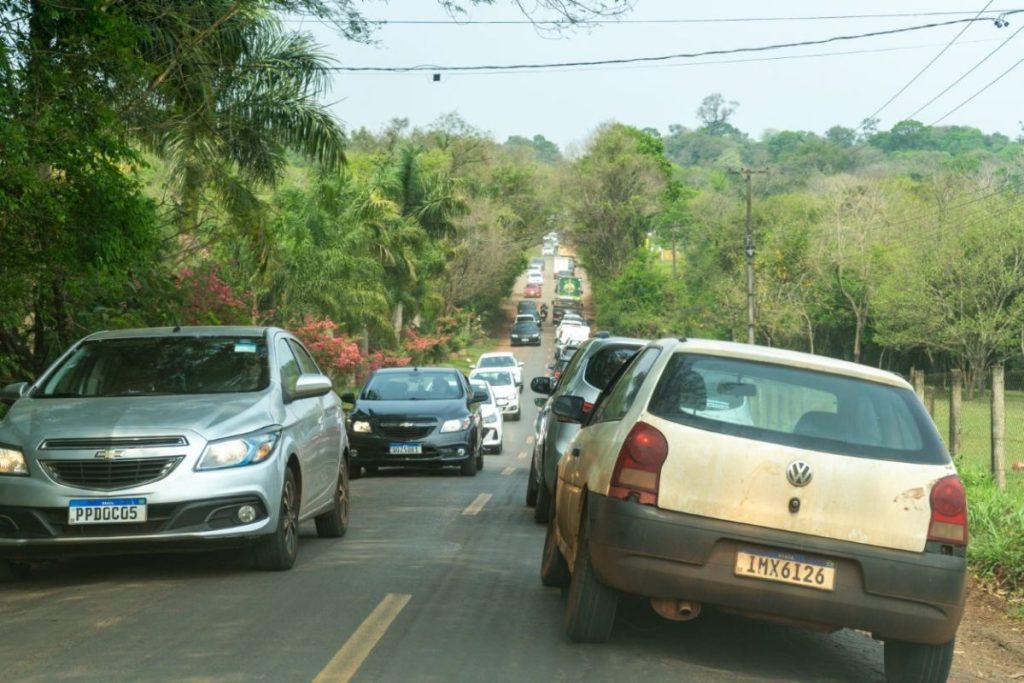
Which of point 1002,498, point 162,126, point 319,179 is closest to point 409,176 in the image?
point 319,179

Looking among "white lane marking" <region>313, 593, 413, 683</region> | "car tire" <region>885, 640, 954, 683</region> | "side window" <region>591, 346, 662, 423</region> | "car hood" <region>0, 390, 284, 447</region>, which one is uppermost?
"side window" <region>591, 346, 662, 423</region>

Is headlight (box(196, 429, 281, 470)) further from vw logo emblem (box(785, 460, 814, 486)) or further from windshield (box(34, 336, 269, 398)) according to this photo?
vw logo emblem (box(785, 460, 814, 486))

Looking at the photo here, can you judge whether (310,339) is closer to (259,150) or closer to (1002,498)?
(259,150)

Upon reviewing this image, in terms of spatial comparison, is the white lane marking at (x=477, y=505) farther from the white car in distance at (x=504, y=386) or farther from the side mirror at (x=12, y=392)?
the white car in distance at (x=504, y=386)

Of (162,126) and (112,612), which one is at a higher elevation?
(162,126)

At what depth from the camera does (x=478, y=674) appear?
6324mm

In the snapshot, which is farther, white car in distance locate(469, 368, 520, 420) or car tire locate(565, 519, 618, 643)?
white car in distance locate(469, 368, 520, 420)

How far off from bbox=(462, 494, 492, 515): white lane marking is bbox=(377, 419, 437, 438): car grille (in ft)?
9.27

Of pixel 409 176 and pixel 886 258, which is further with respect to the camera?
pixel 886 258

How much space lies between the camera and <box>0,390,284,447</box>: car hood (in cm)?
868

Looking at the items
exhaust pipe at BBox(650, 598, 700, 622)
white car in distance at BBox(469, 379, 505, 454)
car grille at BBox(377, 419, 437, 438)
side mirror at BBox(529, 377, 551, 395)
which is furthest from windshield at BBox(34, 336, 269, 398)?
white car in distance at BBox(469, 379, 505, 454)

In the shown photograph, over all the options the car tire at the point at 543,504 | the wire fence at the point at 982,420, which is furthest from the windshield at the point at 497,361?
the car tire at the point at 543,504

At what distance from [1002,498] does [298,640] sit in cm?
813

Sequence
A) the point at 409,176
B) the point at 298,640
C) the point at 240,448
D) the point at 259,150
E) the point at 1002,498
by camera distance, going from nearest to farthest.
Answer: the point at 298,640
the point at 240,448
the point at 1002,498
the point at 259,150
the point at 409,176
